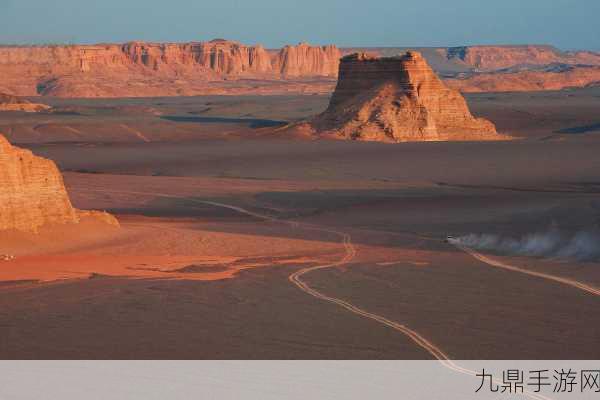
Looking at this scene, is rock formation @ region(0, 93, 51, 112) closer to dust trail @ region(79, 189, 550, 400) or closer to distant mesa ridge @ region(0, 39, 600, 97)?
distant mesa ridge @ region(0, 39, 600, 97)

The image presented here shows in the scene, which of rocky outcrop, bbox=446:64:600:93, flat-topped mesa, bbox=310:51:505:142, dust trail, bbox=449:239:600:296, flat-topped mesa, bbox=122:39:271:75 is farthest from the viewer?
flat-topped mesa, bbox=122:39:271:75

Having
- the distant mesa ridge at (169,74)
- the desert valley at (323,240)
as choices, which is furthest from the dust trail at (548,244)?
the distant mesa ridge at (169,74)

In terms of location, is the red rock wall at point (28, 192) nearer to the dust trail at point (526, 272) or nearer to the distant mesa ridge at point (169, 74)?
the dust trail at point (526, 272)

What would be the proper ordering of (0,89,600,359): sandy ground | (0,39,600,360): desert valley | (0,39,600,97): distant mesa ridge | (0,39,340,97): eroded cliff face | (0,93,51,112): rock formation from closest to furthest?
1. (0,89,600,359): sandy ground
2. (0,39,600,360): desert valley
3. (0,93,51,112): rock formation
4. (0,39,600,97): distant mesa ridge
5. (0,39,340,97): eroded cliff face

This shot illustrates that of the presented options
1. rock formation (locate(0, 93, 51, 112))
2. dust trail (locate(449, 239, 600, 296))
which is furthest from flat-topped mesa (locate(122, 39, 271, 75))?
dust trail (locate(449, 239, 600, 296))

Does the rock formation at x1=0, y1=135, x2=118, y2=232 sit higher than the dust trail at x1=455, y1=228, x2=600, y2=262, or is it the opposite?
the rock formation at x1=0, y1=135, x2=118, y2=232

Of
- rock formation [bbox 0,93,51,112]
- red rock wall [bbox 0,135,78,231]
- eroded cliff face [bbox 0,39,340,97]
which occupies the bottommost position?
rock formation [bbox 0,93,51,112]
